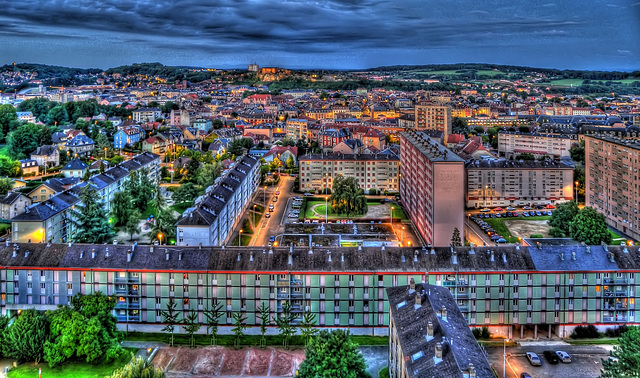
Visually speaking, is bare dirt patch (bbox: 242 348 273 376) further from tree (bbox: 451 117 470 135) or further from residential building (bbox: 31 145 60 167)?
tree (bbox: 451 117 470 135)

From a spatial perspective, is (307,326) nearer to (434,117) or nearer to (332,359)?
(332,359)

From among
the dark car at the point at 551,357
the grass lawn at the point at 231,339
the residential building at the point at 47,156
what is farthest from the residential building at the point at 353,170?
the dark car at the point at 551,357

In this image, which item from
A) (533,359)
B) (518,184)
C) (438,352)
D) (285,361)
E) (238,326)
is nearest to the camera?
(438,352)

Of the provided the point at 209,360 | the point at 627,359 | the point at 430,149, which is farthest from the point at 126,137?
the point at 627,359

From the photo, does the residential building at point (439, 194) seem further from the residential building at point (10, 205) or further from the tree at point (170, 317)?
the residential building at point (10, 205)

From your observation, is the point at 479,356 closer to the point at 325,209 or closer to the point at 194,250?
the point at 194,250

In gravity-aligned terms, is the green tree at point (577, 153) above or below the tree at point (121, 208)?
above
